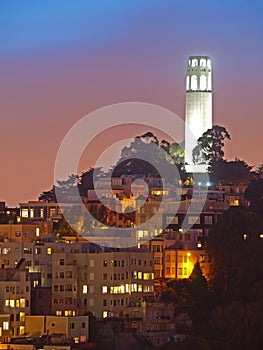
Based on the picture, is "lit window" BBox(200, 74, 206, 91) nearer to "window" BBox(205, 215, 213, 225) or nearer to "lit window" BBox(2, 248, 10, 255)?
"window" BBox(205, 215, 213, 225)

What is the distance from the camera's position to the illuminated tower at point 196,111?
212 ft

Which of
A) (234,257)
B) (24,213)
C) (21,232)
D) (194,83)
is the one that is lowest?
(234,257)

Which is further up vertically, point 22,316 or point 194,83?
point 194,83

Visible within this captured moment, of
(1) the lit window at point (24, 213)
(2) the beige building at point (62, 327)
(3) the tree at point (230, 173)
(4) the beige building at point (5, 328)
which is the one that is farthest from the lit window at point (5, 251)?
(3) the tree at point (230, 173)

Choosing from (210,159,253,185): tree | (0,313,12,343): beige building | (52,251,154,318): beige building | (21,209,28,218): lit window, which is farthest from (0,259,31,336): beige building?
(210,159,253,185): tree

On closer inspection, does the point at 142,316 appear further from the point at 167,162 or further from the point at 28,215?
the point at 167,162

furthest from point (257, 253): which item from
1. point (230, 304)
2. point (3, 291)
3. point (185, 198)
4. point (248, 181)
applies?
point (248, 181)

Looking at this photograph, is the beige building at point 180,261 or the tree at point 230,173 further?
the tree at point 230,173

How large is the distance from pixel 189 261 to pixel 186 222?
482 centimetres

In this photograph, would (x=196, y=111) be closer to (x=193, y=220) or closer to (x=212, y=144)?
(x=212, y=144)

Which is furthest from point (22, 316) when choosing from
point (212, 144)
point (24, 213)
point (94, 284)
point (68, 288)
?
point (212, 144)

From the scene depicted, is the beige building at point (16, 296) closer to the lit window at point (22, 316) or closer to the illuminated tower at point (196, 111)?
the lit window at point (22, 316)

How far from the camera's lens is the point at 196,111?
64.7 m

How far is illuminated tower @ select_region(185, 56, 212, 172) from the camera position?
6469cm
